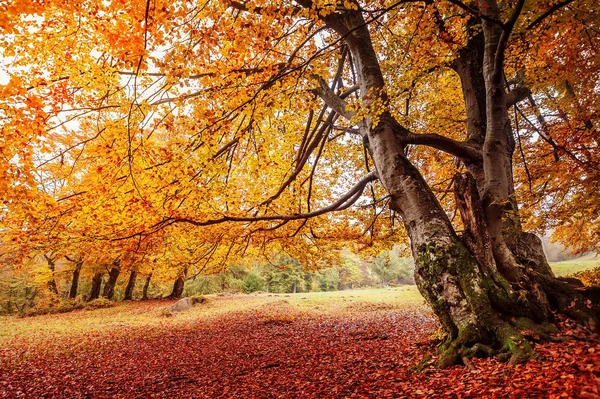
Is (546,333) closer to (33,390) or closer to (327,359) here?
(327,359)

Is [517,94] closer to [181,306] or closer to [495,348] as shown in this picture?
[495,348]

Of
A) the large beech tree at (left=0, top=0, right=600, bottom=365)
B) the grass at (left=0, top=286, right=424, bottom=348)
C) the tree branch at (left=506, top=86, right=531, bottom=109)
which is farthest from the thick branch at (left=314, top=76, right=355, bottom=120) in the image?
the grass at (left=0, top=286, right=424, bottom=348)

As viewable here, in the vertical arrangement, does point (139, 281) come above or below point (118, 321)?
above

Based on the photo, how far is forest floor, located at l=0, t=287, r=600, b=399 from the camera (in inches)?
128

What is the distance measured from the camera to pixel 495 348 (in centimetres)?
394

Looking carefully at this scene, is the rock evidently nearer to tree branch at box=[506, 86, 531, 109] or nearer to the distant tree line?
the distant tree line

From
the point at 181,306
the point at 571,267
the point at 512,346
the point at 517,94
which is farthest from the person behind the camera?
the point at 571,267

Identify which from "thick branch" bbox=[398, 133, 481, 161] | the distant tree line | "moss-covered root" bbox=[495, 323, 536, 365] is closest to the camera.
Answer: "moss-covered root" bbox=[495, 323, 536, 365]

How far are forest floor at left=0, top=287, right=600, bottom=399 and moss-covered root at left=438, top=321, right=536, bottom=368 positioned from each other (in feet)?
0.43

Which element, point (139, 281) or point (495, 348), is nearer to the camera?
→ point (495, 348)

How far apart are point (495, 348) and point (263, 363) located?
447cm

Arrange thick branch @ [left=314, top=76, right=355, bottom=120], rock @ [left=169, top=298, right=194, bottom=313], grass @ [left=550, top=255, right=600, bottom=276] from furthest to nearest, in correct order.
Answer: grass @ [left=550, top=255, right=600, bottom=276] → rock @ [left=169, top=298, right=194, bottom=313] → thick branch @ [left=314, top=76, right=355, bottom=120]

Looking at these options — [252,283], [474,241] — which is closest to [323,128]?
[474,241]

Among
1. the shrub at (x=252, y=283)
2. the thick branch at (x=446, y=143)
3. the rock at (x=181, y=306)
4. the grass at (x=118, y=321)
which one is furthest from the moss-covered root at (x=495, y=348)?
the shrub at (x=252, y=283)
